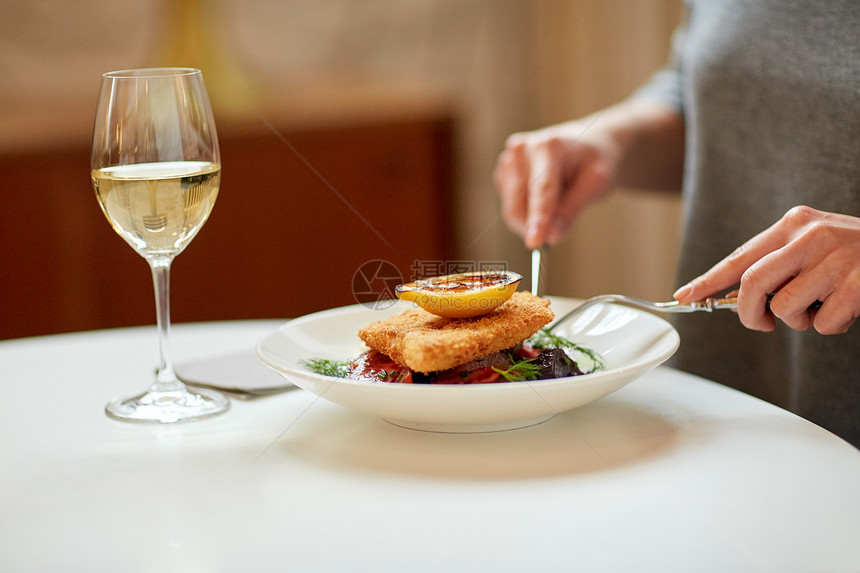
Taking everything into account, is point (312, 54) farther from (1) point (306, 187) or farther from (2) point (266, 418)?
(2) point (266, 418)

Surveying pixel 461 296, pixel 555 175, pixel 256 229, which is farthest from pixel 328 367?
pixel 256 229

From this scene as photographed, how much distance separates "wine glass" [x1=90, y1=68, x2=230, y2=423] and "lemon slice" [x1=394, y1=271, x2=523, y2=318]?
0.24 meters

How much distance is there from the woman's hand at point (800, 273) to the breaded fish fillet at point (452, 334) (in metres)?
0.19

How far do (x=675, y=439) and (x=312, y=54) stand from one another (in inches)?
107

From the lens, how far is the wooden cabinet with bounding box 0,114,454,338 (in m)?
2.53

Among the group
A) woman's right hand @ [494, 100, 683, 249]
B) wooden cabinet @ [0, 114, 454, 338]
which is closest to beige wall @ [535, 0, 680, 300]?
wooden cabinet @ [0, 114, 454, 338]

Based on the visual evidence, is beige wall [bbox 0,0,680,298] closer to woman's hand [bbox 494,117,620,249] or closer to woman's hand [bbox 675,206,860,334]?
woman's hand [bbox 494,117,620,249]

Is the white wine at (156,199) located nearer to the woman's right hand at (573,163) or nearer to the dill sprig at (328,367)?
the dill sprig at (328,367)

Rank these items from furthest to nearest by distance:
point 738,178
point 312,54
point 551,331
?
point 312,54 < point 738,178 < point 551,331

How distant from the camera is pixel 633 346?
87 cm

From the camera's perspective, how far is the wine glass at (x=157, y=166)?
0.81m

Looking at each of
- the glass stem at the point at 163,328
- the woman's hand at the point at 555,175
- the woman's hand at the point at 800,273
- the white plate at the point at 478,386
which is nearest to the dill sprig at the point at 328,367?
the white plate at the point at 478,386

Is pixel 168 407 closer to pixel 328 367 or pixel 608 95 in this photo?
pixel 328 367

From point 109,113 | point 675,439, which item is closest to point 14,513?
point 109,113
